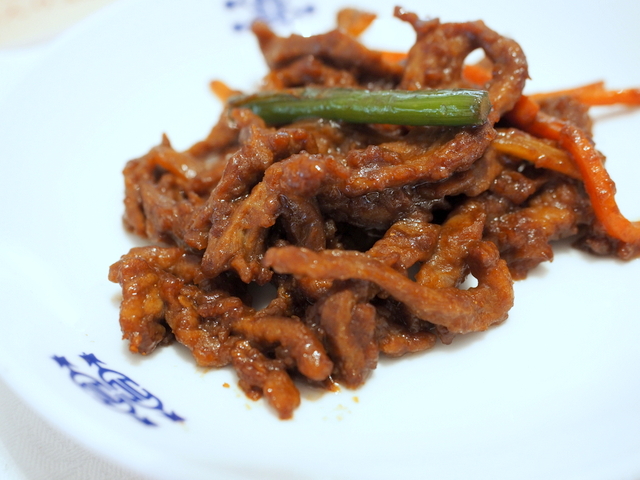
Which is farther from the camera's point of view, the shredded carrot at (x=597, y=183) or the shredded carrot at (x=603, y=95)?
the shredded carrot at (x=603, y=95)

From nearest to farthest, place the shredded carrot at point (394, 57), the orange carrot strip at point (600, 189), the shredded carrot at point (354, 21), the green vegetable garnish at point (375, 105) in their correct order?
the green vegetable garnish at point (375, 105) → the orange carrot strip at point (600, 189) → the shredded carrot at point (394, 57) → the shredded carrot at point (354, 21)

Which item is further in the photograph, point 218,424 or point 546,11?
point 546,11

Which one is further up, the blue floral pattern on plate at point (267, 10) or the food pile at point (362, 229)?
the blue floral pattern on plate at point (267, 10)

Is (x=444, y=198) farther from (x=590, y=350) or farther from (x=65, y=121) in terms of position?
(x=65, y=121)

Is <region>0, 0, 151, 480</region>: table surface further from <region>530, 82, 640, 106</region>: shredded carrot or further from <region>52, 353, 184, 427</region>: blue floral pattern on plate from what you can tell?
<region>530, 82, 640, 106</region>: shredded carrot

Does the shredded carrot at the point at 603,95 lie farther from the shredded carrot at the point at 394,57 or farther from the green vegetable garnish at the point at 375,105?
the green vegetable garnish at the point at 375,105

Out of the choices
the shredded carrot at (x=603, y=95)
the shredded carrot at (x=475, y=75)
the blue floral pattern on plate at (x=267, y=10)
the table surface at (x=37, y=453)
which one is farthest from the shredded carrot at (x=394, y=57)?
the table surface at (x=37, y=453)

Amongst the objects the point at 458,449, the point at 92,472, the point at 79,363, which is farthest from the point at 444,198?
the point at 92,472
